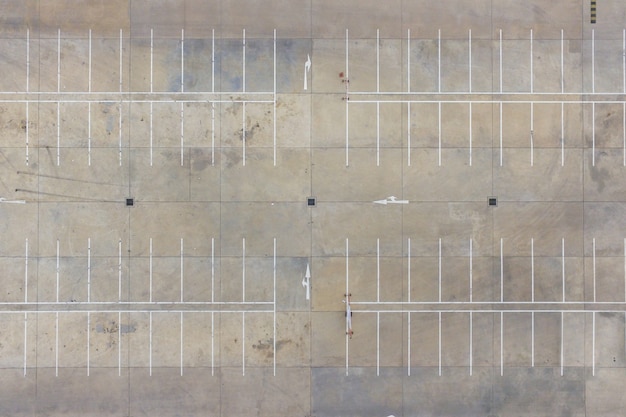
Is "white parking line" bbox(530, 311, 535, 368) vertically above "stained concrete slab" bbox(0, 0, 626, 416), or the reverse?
"stained concrete slab" bbox(0, 0, 626, 416)

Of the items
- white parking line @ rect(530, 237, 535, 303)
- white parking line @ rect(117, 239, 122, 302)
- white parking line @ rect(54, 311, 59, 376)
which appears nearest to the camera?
white parking line @ rect(54, 311, 59, 376)

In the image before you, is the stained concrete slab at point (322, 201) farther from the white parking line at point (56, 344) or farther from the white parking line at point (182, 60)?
the white parking line at point (56, 344)

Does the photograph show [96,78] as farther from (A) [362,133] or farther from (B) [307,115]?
(A) [362,133]

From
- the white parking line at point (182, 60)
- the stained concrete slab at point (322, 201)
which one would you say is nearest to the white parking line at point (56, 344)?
the stained concrete slab at point (322, 201)

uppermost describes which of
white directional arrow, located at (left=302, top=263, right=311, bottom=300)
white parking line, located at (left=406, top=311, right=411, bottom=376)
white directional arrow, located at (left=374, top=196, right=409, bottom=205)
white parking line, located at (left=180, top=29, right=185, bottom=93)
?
white parking line, located at (left=180, top=29, right=185, bottom=93)

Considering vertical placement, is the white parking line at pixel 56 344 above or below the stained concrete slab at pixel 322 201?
below

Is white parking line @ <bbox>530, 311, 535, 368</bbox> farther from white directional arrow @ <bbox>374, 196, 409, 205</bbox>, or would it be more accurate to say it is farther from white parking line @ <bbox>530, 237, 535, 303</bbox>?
white directional arrow @ <bbox>374, 196, 409, 205</bbox>

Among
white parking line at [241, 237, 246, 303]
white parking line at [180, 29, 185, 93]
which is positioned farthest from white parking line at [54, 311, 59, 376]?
white parking line at [180, 29, 185, 93]

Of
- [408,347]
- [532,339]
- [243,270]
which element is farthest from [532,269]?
[243,270]

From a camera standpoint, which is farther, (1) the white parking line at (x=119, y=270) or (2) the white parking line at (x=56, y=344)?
(1) the white parking line at (x=119, y=270)

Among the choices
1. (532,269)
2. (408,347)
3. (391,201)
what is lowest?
(408,347)

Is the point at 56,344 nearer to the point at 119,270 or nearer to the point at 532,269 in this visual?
the point at 119,270
